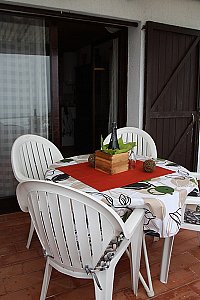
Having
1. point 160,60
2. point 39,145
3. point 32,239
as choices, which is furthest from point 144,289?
point 160,60

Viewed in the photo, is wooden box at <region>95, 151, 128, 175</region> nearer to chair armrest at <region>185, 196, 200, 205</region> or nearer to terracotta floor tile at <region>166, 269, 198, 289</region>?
chair armrest at <region>185, 196, 200, 205</region>

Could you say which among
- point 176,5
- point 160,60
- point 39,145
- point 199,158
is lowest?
point 199,158

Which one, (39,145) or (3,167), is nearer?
(39,145)

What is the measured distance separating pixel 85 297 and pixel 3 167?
1.83 metres

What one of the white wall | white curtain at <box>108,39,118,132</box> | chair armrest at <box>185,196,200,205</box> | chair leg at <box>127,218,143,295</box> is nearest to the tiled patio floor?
chair leg at <box>127,218,143,295</box>

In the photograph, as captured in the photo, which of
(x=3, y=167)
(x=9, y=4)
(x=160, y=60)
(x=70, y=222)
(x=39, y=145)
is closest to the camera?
(x=70, y=222)

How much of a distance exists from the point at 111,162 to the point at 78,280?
90cm

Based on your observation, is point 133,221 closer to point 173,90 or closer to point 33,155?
point 33,155

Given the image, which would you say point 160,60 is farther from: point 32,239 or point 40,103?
point 32,239

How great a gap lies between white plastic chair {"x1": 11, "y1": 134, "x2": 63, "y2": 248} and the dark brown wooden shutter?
4.98 feet

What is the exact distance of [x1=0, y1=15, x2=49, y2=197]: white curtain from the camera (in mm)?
3008

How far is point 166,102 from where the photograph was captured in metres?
3.79

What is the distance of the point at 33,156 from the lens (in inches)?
101

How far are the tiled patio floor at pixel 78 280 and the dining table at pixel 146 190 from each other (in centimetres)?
16
